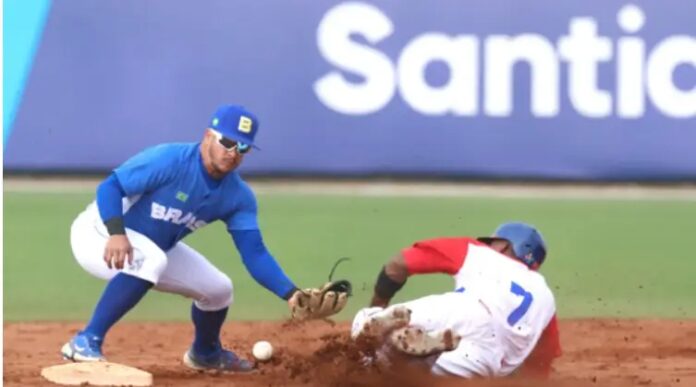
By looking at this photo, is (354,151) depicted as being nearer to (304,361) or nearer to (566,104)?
(566,104)

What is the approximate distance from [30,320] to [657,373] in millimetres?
3726

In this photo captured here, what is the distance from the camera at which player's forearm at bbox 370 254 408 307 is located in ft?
20.1

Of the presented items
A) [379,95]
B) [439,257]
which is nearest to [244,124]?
[439,257]

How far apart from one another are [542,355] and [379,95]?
24.9 feet

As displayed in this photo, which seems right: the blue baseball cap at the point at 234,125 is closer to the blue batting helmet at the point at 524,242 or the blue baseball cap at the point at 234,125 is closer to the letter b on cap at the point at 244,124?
the letter b on cap at the point at 244,124

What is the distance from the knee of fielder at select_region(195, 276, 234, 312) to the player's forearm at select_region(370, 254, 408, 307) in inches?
→ 35.2

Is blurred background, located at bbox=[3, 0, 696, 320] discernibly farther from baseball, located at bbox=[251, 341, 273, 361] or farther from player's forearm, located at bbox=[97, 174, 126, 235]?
player's forearm, located at bbox=[97, 174, 126, 235]

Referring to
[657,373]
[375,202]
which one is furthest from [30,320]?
[375,202]

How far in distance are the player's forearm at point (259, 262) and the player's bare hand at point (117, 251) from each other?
2.06ft

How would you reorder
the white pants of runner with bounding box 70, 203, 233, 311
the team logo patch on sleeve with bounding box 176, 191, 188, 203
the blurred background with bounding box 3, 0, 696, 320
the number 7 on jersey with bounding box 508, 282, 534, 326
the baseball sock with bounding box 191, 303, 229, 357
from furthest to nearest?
the blurred background with bounding box 3, 0, 696, 320
the baseball sock with bounding box 191, 303, 229, 357
the team logo patch on sleeve with bounding box 176, 191, 188, 203
the white pants of runner with bounding box 70, 203, 233, 311
the number 7 on jersey with bounding box 508, 282, 534, 326

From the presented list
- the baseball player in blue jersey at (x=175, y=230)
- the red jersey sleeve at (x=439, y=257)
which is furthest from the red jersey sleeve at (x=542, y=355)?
the baseball player in blue jersey at (x=175, y=230)

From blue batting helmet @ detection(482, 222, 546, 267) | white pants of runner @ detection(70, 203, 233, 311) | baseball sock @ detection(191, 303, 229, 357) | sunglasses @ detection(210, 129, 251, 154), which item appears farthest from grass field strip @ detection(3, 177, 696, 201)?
blue batting helmet @ detection(482, 222, 546, 267)

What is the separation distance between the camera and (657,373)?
7.00 meters

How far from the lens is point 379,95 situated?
13.7 m
